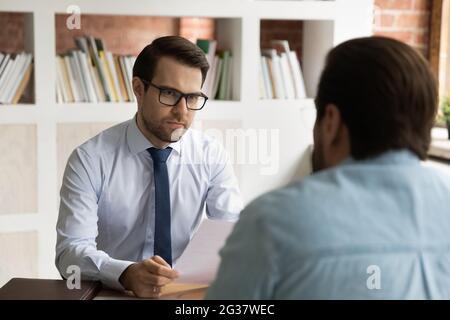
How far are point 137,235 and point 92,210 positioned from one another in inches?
8.4

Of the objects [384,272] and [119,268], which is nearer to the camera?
[384,272]

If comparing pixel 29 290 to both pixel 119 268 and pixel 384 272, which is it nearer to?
pixel 119 268

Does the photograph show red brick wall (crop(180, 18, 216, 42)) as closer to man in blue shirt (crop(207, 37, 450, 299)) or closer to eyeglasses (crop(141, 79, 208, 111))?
eyeglasses (crop(141, 79, 208, 111))

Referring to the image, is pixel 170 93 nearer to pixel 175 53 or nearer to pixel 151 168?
pixel 175 53

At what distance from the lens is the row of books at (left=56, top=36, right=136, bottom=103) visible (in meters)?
3.22

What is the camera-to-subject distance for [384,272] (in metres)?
0.95

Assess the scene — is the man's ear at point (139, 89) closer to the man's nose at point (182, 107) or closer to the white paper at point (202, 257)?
the man's nose at point (182, 107)

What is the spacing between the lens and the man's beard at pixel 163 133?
207 cm

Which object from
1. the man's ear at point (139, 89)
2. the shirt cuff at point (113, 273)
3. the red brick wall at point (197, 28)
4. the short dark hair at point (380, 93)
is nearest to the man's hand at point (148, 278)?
the shirt cuff at point (113, 273)

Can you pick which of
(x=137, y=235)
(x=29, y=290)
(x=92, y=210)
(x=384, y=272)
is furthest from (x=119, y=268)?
(x=384, y=272)

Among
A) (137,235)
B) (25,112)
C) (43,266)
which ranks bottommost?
(43,266)

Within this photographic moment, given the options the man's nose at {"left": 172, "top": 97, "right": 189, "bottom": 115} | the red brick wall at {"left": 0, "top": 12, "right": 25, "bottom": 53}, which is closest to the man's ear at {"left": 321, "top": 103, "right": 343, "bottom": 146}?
the man's nose at {"left": 172, "top": 97, "right": 189, "bottom": 115}

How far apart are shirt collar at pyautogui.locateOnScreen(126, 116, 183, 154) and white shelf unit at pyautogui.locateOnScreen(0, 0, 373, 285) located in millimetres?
1157

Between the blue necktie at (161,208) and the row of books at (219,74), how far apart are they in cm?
137
